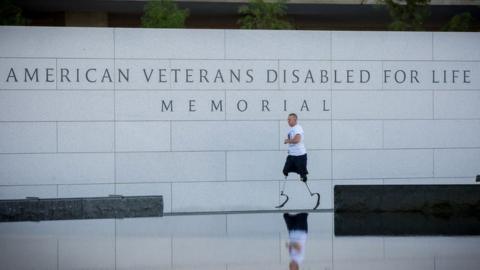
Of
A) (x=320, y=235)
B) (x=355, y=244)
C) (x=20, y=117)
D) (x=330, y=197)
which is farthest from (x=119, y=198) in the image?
(x=355, y=244)

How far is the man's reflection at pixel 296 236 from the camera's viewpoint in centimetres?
1113

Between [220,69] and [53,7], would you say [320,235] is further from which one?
[53,7]

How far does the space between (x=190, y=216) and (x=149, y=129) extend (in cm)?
216

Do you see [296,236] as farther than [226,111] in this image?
No

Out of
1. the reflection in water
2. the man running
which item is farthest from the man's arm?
the reflection in water

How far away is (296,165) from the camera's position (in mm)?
19812

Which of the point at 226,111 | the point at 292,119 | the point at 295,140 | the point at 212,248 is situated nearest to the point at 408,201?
the point at 295,140

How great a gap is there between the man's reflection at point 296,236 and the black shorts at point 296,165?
89 cm

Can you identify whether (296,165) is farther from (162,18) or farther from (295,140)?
(162,18)

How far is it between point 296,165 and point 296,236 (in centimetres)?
566

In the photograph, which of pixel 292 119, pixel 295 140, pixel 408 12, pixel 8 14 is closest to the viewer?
pixel 295 140

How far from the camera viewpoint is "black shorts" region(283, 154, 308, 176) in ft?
64.9

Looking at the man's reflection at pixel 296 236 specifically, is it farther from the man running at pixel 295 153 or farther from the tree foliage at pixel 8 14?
the tree foliage at pixel 8 14

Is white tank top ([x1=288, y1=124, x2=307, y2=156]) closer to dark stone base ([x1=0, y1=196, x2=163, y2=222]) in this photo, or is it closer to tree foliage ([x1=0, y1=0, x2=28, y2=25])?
dark stone base ([x1=0, y1=196, x2=163, y2=222])
